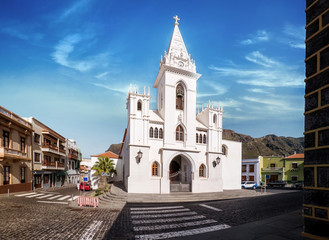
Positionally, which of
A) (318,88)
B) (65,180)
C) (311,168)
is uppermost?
(318,88)

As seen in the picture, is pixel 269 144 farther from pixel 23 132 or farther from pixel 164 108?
pixel 23 132

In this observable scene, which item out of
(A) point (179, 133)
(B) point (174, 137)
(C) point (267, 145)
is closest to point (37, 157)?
(B) point (174, 137)

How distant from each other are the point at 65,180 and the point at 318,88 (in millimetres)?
45517

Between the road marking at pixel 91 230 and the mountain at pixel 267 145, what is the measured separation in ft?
374

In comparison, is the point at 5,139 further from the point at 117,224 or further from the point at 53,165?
the point at 117,224

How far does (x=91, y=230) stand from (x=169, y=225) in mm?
3568

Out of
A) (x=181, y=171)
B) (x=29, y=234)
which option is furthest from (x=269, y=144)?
(x=29, y=234)

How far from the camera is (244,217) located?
37.6 feet

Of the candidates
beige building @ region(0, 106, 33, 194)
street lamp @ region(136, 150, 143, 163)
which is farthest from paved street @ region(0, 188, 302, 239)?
beige building @ region(0, 106, 33, 194)

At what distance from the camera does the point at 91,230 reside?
926 centimetres

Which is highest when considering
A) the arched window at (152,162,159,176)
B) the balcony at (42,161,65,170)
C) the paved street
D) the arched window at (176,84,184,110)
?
the arched window at (176,84,184,110)

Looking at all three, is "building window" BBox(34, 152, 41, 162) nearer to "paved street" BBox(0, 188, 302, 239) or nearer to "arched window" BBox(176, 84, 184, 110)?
"paved street" BBox(0, 188, 302, 239)

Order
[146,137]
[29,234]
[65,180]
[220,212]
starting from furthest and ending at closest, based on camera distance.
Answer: [65,180] < [146,137] < [220,212] < [29,234]

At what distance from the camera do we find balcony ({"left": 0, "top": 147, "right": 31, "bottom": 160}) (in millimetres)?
20828
